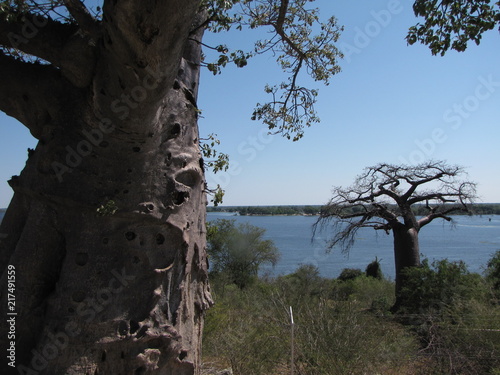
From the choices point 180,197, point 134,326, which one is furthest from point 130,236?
point 134,326

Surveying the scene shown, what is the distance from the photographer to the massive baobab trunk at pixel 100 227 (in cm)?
336

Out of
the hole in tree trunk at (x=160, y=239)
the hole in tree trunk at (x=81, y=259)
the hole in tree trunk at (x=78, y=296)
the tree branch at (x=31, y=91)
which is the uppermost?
the tree branch at (x=31, y=91)

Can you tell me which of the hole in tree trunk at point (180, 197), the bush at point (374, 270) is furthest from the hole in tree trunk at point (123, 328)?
the bush at point (374, 270)

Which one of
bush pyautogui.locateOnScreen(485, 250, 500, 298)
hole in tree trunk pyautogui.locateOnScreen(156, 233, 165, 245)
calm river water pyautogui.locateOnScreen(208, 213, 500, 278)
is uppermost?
hole in tree trunk pyautogui.locateOnScreen(156, 233, 165, 245)

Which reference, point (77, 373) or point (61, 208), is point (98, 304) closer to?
point (77, 373)

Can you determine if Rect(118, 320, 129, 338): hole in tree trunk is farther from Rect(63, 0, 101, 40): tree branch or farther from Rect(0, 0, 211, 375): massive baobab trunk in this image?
Rect(63, 0, 101, 40): tree branch

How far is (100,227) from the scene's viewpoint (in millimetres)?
3537

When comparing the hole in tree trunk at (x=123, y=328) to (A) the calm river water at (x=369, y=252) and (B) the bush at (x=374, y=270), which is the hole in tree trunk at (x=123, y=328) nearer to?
(A) the calm river water at (x=369, y=252)

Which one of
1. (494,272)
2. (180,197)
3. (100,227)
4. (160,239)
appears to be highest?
(180,197)

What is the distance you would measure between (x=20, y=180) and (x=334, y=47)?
174 inches

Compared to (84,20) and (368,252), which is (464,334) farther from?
(368,252)

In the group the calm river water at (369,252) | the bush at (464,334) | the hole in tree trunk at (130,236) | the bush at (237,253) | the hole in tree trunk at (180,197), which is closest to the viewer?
the hole in tree trunk at (130,236)

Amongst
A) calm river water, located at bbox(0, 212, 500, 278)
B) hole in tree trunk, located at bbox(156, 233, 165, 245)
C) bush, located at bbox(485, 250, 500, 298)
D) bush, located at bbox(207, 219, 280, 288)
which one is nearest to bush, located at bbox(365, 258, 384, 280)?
calm river water, located at bbox(0, 212, 500, 278)

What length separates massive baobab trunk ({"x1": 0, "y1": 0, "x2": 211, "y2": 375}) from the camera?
3363mm
